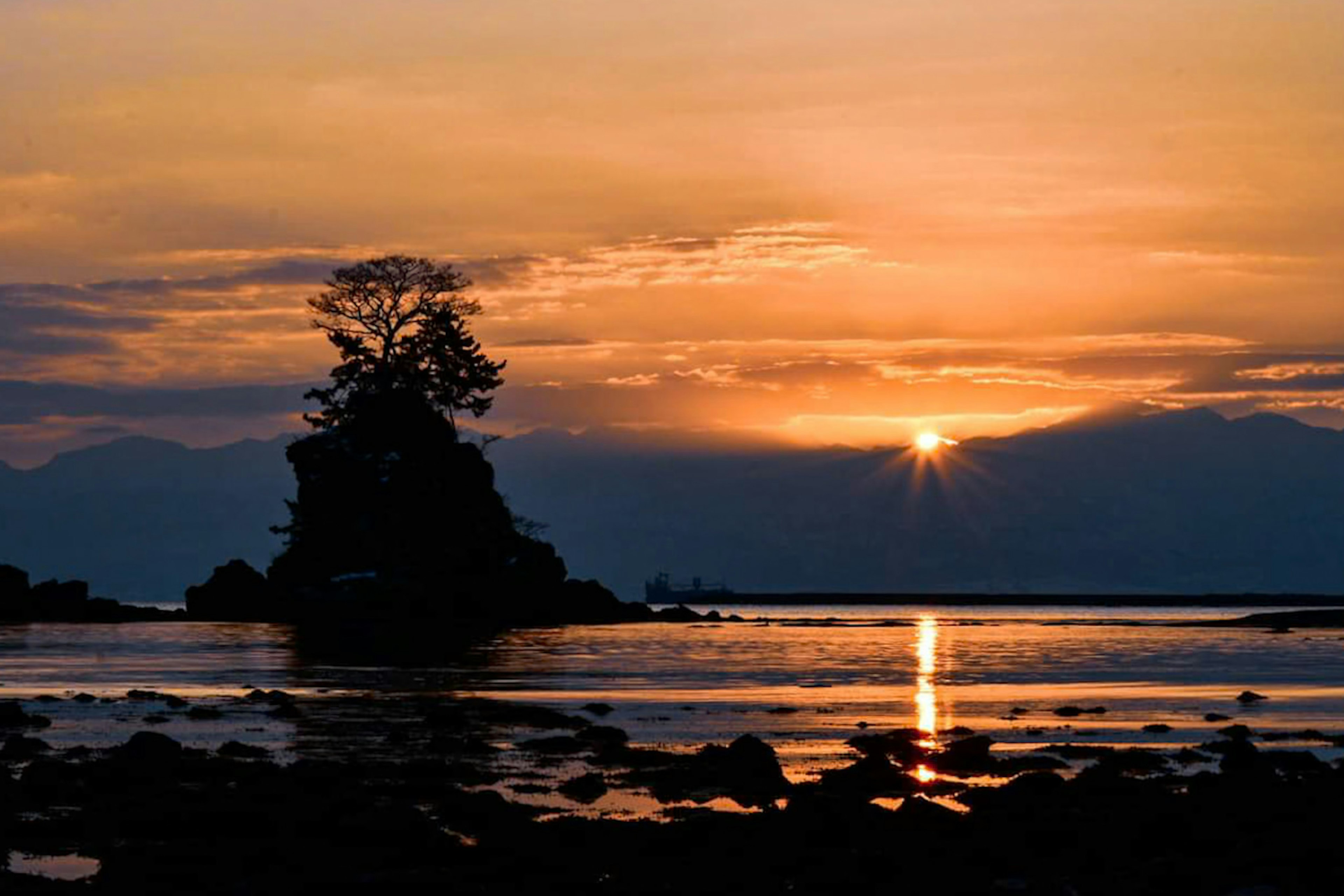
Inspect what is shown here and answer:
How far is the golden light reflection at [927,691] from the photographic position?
176 ft

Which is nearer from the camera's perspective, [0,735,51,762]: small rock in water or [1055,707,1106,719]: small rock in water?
[0,735,51,762]: small rock in water

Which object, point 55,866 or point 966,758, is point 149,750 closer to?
point 55,866

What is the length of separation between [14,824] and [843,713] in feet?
108

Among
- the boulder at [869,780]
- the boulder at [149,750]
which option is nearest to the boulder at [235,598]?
the boulder at [149,750]

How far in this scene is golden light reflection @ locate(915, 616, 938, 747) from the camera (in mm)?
53531

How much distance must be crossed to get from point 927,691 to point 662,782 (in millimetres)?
34491

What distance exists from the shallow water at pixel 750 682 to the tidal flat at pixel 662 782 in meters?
0.38

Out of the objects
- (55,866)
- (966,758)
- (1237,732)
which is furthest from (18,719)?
(1237,732)

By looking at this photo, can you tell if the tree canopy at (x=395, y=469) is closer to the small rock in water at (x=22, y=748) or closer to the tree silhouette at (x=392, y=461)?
the tree silhouette at (x=392, y=461)

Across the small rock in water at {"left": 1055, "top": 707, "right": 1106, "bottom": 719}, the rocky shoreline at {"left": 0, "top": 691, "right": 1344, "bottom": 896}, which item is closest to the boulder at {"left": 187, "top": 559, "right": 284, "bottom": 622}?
the small rock in water at {"left": 1055, "top": 707, "right": 1106, "bottom": 719}

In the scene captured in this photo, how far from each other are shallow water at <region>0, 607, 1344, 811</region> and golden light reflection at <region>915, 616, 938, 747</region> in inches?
8.7

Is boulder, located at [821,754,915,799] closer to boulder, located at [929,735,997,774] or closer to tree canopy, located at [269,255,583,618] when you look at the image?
boulder, located at [929,735,997,774]

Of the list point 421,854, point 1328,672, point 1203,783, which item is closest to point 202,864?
point 421,854

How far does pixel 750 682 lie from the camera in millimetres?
79750
